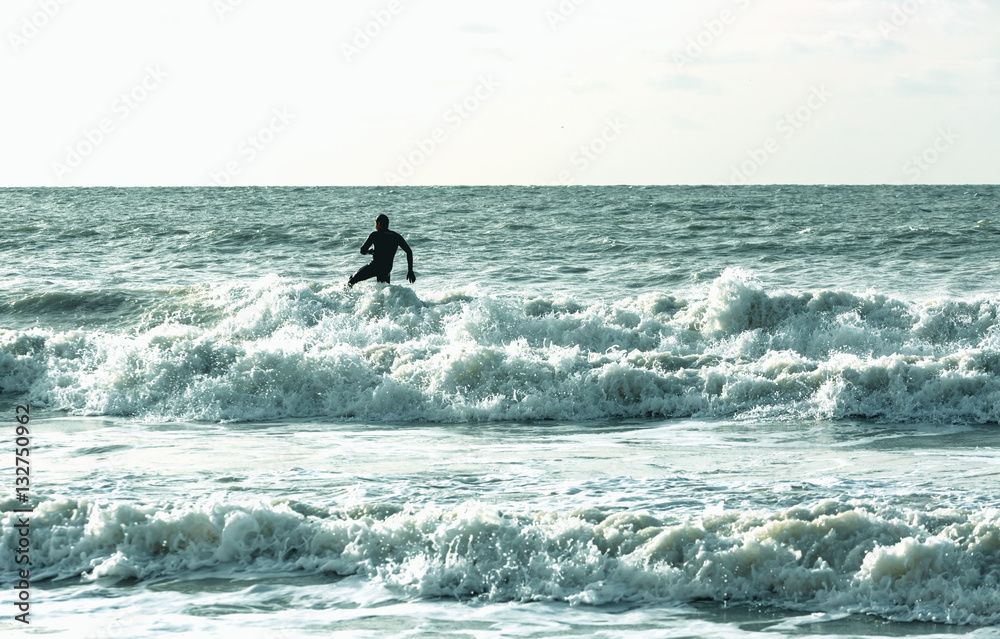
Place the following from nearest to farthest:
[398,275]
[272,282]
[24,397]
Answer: [24,397]
[272,282]
[398,275]

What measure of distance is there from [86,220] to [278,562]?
31.4 m

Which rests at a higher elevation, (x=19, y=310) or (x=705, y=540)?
(x=19, y=310)

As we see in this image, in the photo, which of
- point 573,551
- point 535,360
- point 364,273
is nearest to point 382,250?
point 364,273

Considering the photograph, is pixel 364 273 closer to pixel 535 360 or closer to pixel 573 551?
pixel 535 360

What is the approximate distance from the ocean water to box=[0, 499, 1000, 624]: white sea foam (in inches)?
0.6

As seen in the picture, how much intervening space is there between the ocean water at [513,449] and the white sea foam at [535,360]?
0.13 feet

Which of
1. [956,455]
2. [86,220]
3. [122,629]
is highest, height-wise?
[86,220]

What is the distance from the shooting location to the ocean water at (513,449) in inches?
→ 203

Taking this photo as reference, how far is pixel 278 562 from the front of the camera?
576 centimetres

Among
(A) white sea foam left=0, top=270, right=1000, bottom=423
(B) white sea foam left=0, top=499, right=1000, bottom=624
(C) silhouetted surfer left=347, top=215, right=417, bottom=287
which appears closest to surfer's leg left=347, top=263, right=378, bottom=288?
(C) silhouetted surfer left=347, top=215, right=417, bottom=287

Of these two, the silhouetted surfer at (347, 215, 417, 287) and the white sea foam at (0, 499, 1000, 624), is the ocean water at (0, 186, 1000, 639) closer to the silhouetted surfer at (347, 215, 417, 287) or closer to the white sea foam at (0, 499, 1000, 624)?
the white sea foam at (0, 499, 1000, 624)

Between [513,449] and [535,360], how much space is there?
2.82 meters

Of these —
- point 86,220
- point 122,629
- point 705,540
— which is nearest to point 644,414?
point 705,540

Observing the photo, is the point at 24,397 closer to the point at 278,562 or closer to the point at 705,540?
the point at 278,562
